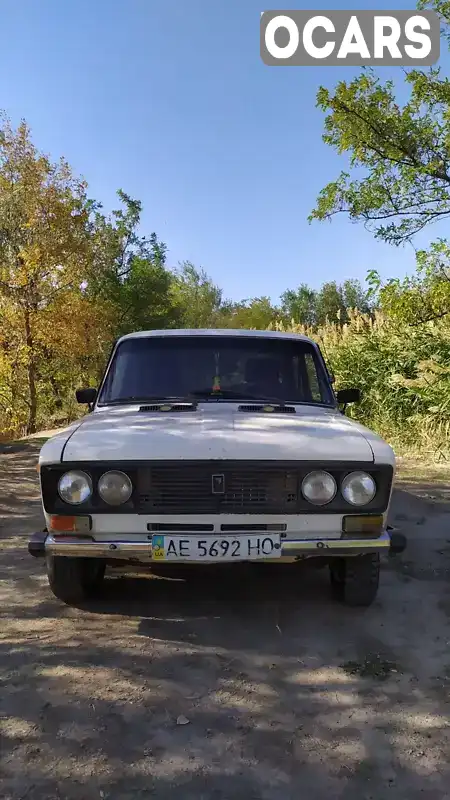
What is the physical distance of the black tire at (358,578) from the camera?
3.63 metres

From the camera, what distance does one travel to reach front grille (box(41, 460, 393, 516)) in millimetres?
3268

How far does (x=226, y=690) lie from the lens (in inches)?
112

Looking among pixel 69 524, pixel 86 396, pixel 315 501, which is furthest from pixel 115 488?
pixel 86 396

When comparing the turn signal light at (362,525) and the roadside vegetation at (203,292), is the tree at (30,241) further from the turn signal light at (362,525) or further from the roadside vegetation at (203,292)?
the turn signal light at (362,525)

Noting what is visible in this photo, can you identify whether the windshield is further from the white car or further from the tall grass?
the tall grass

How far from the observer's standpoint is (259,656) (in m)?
3.20

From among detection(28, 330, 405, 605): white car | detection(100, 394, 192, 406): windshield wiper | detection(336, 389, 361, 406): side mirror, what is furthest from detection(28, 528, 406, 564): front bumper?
detection(336, 389, 361, 406): side mirror

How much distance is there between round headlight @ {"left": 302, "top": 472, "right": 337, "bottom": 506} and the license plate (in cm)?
30

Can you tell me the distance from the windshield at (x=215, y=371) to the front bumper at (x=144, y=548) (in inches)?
51.9

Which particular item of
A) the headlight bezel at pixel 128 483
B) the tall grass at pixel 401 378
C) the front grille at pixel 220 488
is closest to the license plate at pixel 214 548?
the front grille at pixel 220 488

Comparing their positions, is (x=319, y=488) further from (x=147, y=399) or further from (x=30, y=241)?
(x=30, y=241)

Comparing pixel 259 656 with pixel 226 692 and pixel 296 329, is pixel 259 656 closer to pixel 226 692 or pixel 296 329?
pixel 226 692

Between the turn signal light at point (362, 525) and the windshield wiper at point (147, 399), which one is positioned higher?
the windshield wiper at point (147, 399)

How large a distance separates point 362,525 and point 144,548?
3.72ft
